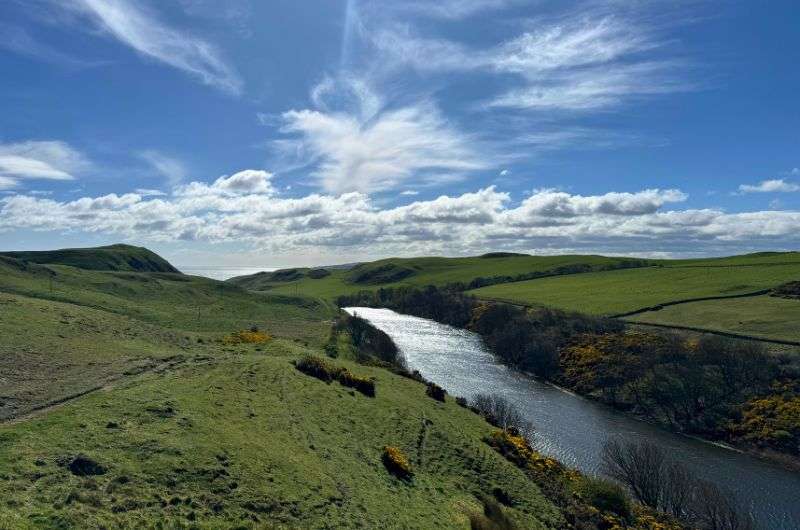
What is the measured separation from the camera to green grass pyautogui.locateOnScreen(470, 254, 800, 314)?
120m

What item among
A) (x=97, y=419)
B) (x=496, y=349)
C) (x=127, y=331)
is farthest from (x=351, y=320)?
(x=97, y=419)

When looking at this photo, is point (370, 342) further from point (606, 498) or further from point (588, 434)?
point (606, 498)

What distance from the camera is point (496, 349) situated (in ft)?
357

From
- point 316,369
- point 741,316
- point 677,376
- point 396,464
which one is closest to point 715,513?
point 396,464

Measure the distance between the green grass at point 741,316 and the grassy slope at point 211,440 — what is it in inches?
2547

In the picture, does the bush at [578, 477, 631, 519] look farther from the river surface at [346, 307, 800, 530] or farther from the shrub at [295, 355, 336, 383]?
the shrub at [295, 355, 336, 383]

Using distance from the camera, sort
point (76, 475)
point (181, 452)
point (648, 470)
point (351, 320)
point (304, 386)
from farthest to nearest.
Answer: point (351, 320)
point (648, 470)
point (304, 386)
point (181, 452)
point (76, 475)

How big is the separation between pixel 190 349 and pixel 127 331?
9233 millimetres

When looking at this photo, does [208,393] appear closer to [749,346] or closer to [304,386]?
[304,386]

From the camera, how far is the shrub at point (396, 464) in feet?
98.1

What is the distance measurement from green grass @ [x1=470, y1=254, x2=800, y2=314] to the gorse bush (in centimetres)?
7809

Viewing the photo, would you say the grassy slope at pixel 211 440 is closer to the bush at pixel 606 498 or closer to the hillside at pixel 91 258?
the bush at pixel 606 498

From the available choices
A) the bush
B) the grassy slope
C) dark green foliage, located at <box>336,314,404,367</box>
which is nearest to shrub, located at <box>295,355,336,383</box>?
the grassy slope

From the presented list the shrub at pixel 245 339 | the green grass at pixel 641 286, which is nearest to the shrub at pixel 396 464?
the shrub at pixel 245 339
